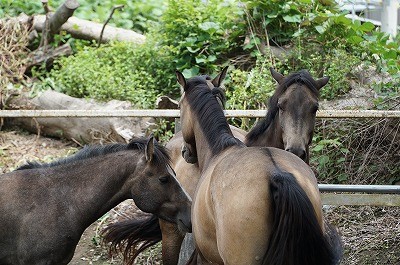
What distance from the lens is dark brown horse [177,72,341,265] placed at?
14.6 feet

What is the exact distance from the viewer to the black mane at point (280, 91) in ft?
20.7

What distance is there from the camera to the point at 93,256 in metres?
8.32

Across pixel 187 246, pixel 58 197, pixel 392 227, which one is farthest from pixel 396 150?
pixel 58 197

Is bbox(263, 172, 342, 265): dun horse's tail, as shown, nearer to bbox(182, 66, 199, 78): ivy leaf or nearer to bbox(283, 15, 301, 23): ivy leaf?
bbox(283, 15, 301, 23): ivy leaf

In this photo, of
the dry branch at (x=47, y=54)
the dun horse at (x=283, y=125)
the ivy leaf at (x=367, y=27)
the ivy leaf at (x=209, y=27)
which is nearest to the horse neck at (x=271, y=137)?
the dun horse at (x=283, y=125)

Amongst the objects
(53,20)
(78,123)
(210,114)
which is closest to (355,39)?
(78,123)

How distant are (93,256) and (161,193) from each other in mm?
2599

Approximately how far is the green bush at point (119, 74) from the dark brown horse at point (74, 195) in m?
4.22

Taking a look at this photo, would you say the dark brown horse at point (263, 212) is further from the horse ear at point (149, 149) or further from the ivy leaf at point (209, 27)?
the ivy leaf at point (209, 27)

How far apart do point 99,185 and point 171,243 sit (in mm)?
1349

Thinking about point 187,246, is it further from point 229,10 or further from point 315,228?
point 229,10

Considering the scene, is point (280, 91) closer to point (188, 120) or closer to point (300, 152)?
point (300, 152)

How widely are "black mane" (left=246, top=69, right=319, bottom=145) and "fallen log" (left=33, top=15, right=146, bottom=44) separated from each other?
589cm

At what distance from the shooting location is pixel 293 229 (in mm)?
4418
